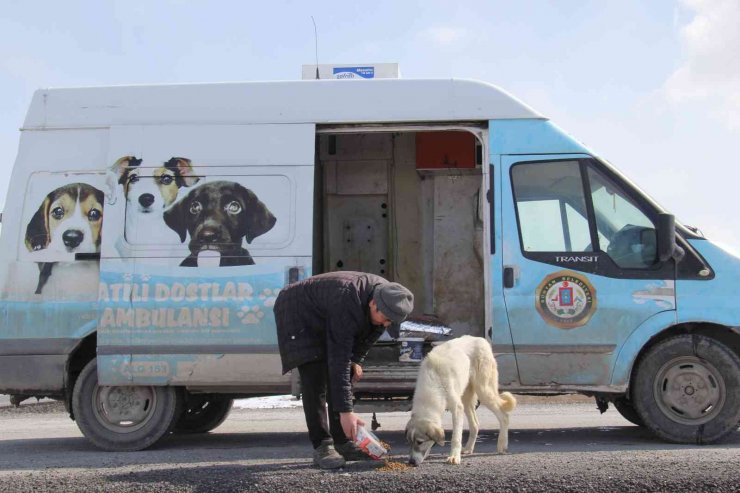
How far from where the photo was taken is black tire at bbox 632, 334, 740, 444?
280 inches

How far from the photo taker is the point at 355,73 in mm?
8281

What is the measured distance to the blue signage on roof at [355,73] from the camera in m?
8.25

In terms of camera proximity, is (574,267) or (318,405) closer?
(318,405)

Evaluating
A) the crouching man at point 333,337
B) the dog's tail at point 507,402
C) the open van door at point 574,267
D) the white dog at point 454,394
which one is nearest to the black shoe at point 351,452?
the crouching man at point 333,337

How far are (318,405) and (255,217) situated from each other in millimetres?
2247

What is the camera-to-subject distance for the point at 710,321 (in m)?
7.10

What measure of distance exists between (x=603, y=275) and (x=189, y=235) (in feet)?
12.2

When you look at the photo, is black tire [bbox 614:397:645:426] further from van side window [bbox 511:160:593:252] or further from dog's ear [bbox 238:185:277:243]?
dog's ear [bbox 238:185:277:243]

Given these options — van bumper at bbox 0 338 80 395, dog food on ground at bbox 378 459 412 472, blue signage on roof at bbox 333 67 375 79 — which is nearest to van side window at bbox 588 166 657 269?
blue signage on roof at bbox 333 67 375 79

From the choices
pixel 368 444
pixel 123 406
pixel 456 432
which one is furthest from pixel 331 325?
pixel 123 406

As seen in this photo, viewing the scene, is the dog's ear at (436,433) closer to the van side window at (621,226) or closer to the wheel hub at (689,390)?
the wheel hub at (689,390)

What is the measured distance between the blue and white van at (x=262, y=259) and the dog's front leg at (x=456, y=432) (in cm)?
125

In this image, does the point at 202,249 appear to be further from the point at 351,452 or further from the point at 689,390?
the point at 689,390

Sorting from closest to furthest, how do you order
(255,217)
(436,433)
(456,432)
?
(436,433) → (456,432) → (255,217)
